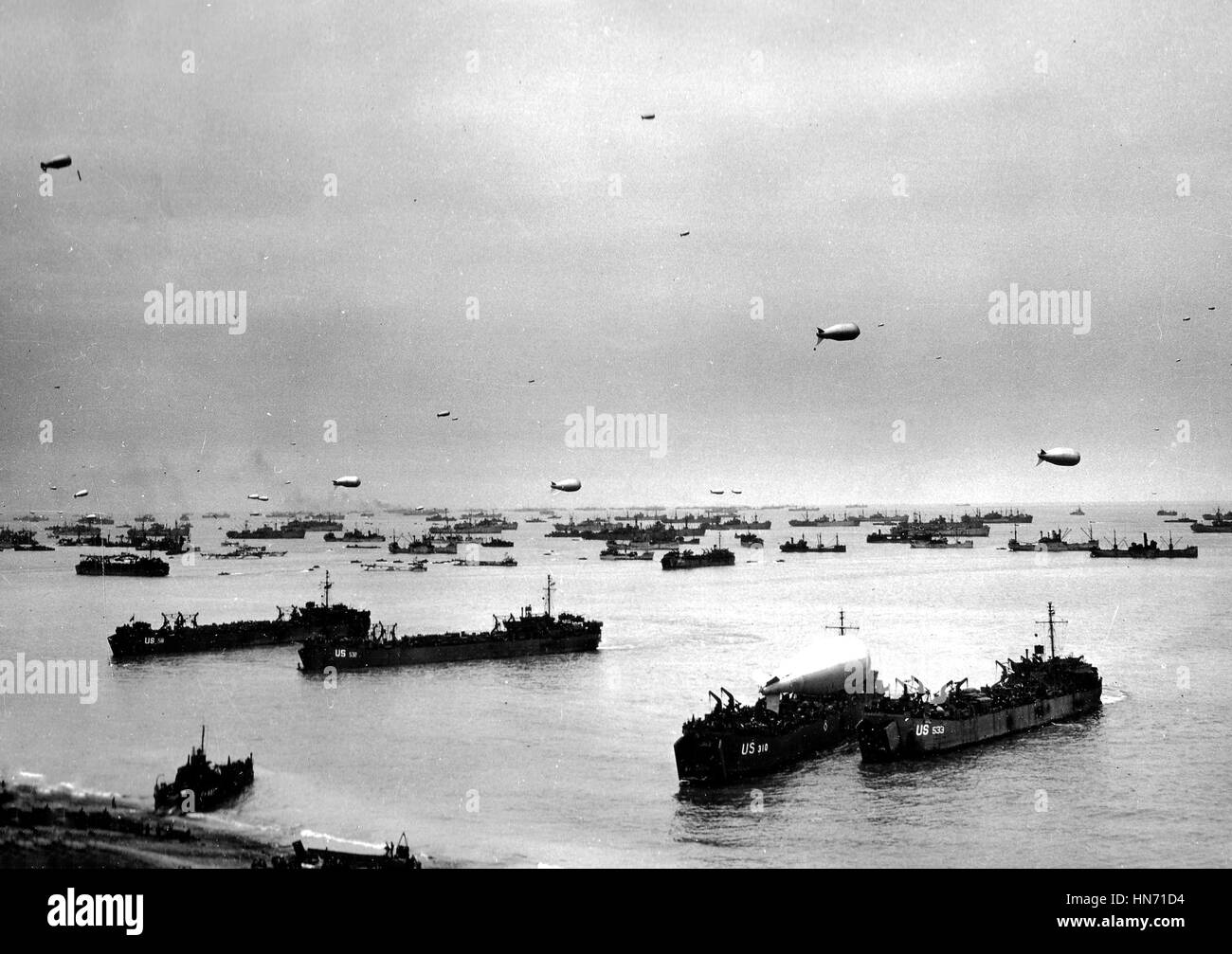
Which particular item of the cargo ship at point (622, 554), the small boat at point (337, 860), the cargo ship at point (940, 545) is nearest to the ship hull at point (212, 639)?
the small boat at point (337, 860)

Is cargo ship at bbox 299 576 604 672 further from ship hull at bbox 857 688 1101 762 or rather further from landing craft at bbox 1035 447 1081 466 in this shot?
landing craft at bbox 1035 447 1081 466

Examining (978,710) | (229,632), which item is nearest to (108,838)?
(978,710)

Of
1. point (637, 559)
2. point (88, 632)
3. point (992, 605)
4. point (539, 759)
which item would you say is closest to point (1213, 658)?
point (992, 605)

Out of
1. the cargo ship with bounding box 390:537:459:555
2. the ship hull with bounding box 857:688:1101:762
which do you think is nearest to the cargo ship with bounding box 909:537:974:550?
the cargo ship with bounding box 390:537:459:555

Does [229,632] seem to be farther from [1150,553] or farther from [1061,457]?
[1150,553]
